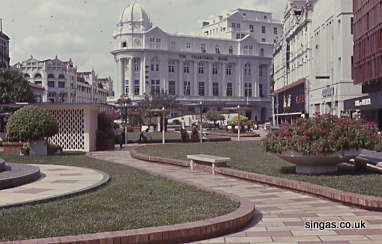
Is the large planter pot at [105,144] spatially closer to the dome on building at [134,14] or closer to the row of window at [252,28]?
the dome on building at [134,14]

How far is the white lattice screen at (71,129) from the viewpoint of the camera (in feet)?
81.9

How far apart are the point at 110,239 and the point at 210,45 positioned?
9376 cm

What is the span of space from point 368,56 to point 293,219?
35.7 meters

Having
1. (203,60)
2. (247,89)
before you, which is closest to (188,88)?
(203,60)

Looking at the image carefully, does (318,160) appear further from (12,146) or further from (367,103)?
(367,103)

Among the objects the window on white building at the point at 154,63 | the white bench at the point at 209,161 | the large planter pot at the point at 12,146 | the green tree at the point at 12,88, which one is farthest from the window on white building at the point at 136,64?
the white bench at the point at 209,161

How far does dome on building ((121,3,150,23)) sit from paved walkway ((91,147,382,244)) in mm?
82646

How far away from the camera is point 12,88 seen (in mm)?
45906

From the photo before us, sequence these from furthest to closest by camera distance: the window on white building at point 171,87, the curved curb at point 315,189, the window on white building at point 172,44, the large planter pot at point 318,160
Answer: the window on white building at point 171,87 → the window on white building at point 172,44 → the large planter pot at point 318,160 → the curved curb at point 315,189

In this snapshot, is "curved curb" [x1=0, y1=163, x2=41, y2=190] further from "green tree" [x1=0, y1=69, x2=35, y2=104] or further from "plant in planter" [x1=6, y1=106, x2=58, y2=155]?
"green tree" [x1=0, y1=69, x2=35, y2=104]

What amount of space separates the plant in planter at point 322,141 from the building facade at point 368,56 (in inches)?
1015

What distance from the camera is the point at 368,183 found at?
10.2 meters

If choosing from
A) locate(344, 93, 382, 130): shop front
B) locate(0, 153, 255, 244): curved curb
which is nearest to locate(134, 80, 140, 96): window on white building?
locate(344, 93, 382, 130): shop front

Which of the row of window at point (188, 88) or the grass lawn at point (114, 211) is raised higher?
the row of window at point (188, 88)
